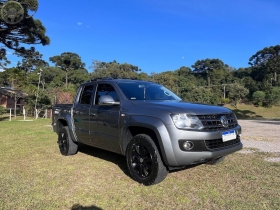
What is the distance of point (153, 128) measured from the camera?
3.50 m

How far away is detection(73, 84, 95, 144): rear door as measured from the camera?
497 cm

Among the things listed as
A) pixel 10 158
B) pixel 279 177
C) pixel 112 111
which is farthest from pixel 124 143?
pixel 10 158

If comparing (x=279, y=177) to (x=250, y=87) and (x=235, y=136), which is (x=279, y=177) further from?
(x=250, y=87)

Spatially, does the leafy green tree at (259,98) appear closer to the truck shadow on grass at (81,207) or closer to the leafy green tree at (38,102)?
the leafy green tree at (38,102)

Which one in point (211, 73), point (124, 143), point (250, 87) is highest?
point (211, 73)

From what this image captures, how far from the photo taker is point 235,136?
12.9 feet

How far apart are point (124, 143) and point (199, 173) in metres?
1.45

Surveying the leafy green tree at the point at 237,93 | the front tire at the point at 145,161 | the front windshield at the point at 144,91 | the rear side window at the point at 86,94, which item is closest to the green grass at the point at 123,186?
the front tire at the point at 145,161

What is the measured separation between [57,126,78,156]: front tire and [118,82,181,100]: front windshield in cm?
204

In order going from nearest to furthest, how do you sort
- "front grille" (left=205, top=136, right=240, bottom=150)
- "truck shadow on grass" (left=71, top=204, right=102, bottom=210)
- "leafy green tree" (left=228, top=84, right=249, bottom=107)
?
"truck shadow on grass" (left=71, top=204, right=102, bottom=210), "front grille" (left=205, top=136, right=240, bottom=150), "leafy green tree" (left=228, top=84, right=249, bottom=107)

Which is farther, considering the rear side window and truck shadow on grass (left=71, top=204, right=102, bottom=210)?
the rear side window

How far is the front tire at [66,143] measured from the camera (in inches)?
222

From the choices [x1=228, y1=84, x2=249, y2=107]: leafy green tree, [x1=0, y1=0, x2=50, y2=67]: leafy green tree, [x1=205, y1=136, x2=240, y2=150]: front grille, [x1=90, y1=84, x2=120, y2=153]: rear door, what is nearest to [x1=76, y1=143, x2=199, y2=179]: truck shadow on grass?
[x1=90, y1=84, x2=120, y2=153]: rear door

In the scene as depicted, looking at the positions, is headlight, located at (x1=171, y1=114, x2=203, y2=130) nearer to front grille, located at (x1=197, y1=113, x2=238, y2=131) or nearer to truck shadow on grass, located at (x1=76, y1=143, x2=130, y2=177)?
front grille, located at (x1=197, y1=113, x2=238, y2=131)
